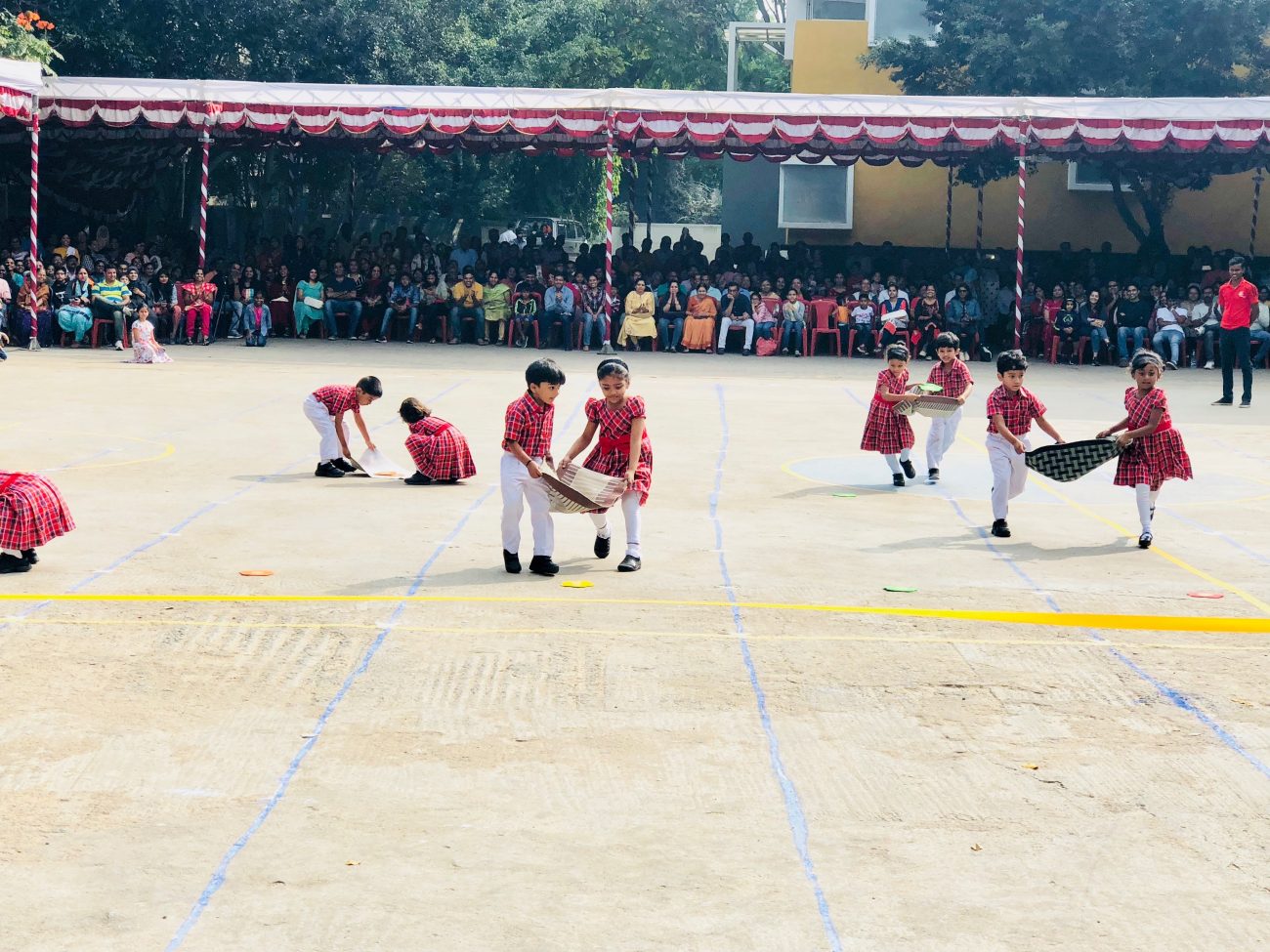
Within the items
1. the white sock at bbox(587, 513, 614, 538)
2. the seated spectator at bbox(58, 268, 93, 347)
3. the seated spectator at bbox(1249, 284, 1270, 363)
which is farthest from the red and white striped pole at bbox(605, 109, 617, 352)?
the white sock at bbox(587, 513, 614, 538)

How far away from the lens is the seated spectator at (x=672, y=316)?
26.2m

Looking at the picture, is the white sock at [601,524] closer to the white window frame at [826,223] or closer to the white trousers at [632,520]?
the white trousers at [632,520]

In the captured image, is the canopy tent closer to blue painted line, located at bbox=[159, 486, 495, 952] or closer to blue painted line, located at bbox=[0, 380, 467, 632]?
blue painted line, located at bbox=[0, 380, 467, 632]

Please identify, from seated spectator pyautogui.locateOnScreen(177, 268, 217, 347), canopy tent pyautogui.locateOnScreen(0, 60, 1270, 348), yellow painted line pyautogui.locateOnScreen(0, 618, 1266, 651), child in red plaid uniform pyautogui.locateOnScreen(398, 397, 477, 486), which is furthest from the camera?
seated spectator pyautogui.locateOnScreen(177, 268, 217, 347)

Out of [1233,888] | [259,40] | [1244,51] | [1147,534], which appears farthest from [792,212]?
[1233,888]

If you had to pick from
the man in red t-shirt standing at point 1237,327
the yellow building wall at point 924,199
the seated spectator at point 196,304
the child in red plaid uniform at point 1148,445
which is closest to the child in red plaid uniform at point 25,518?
the child in red plaid uniform at point 1148,445

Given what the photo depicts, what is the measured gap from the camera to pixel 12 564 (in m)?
8.85

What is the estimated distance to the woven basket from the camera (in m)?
8.91

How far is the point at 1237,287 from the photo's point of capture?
18.3m

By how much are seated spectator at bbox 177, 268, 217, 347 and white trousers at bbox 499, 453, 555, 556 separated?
17.2 meters

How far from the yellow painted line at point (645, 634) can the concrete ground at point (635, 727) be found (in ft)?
0.09

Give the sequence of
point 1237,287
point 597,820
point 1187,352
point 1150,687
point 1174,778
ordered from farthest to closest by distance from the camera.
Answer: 1. point 1187,352
2. point 1237,287
3. point 1150,687
4. point 1174,778
5. point 597,820

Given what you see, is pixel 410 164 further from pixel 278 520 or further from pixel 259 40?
pixel 278 520

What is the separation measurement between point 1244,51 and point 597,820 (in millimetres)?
27603
